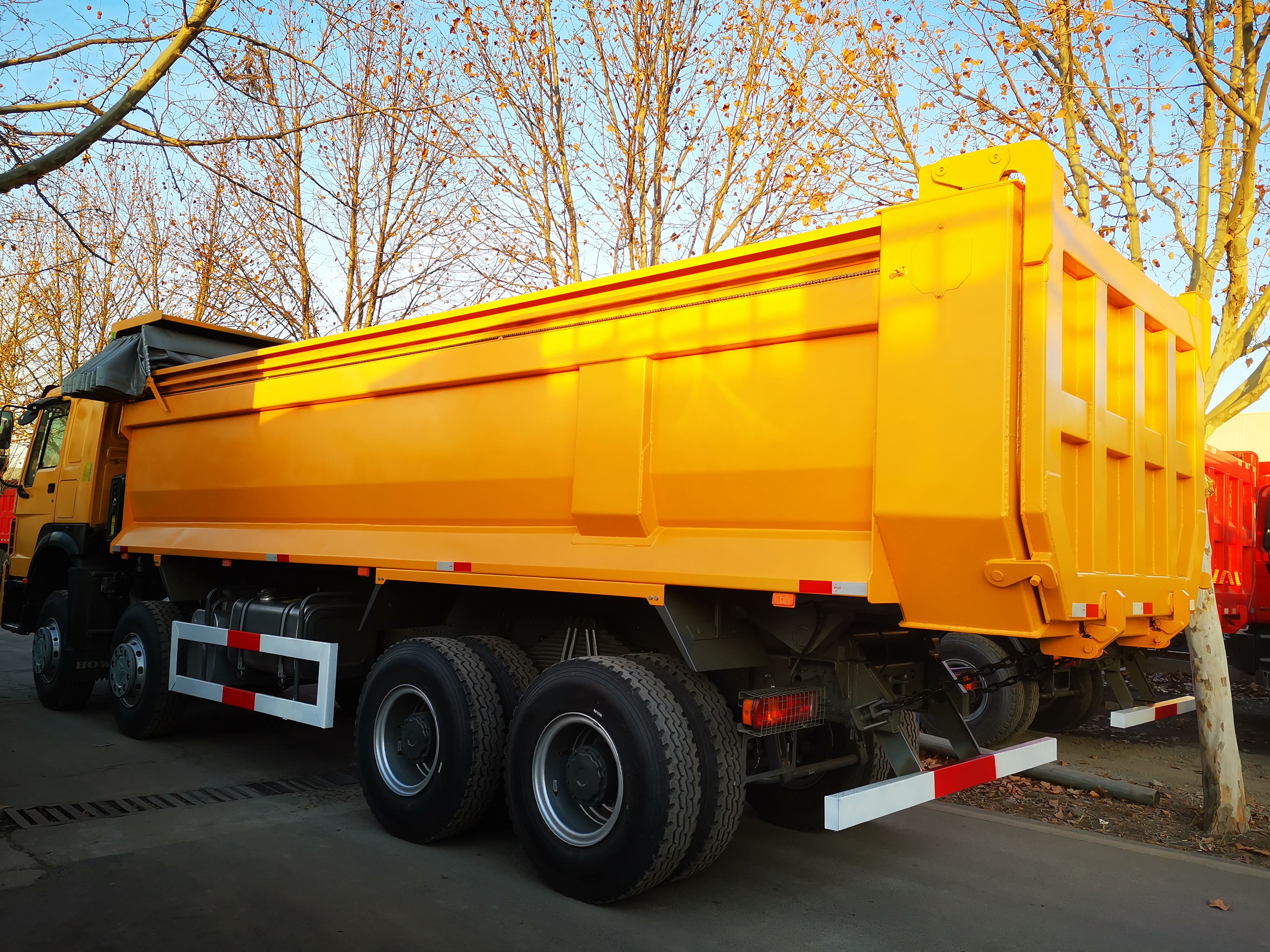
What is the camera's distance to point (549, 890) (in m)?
4.27

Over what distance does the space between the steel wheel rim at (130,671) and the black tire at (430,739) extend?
115 inches

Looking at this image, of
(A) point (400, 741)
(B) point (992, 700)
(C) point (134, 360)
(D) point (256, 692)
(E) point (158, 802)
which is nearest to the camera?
(A) point (400, 741)

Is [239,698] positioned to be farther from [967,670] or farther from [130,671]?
[967,670]

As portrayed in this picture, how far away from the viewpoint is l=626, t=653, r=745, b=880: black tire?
12.8 ft

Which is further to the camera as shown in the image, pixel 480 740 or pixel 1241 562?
pixel 1241 562

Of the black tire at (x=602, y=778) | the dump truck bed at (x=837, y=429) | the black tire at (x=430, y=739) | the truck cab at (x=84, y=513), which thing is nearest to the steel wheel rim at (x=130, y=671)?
the truck cab at (x=84, y=513)

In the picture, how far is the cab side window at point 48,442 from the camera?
8742 mm

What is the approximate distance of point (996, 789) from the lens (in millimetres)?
6391

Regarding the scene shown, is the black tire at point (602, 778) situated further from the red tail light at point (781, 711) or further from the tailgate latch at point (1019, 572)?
the tailgate latch at point (1019, 572)

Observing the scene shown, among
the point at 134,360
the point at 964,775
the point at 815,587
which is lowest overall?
the point at 964,775

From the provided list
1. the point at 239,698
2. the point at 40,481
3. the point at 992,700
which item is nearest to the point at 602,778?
the point at 239,698

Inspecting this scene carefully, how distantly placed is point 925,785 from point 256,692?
459 cm

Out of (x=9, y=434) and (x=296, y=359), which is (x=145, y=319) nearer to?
(x=9, y=434)

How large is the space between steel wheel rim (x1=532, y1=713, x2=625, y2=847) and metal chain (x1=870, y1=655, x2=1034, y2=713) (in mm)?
1271
